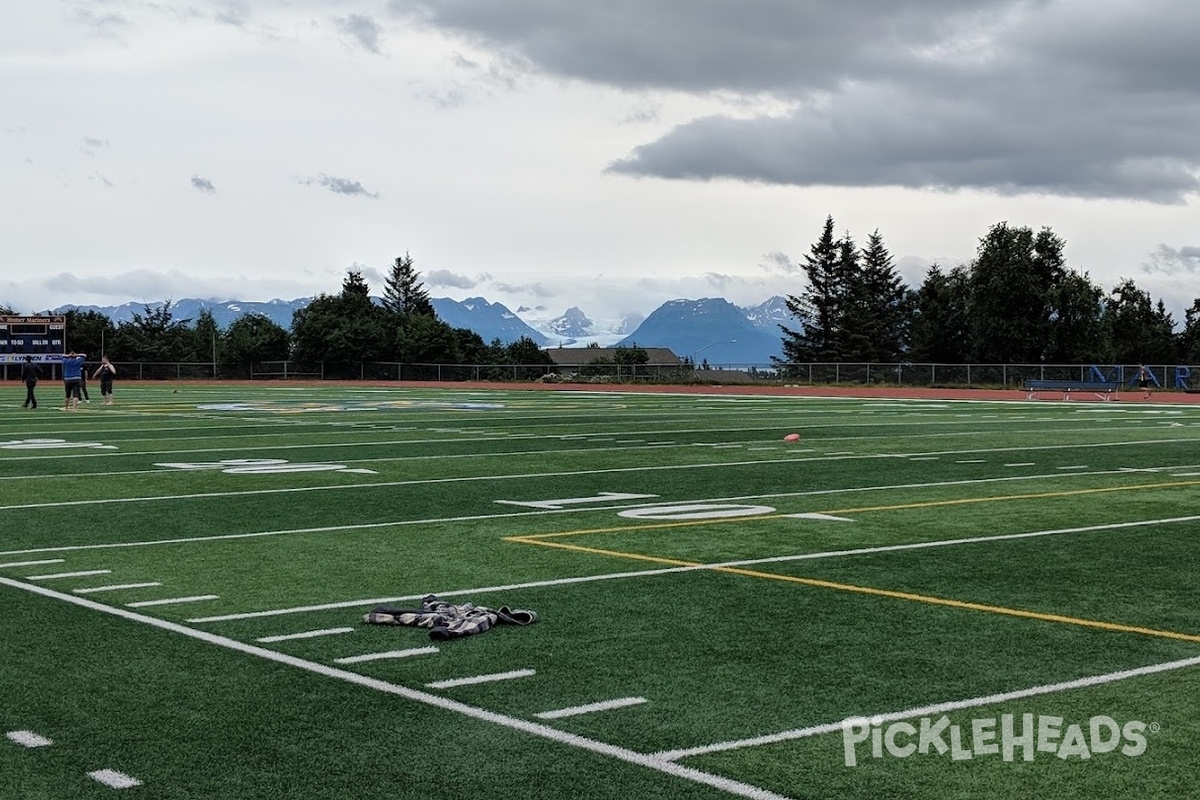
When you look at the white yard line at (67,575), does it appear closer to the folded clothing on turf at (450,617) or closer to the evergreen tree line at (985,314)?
the folded clothing on turf at (450,617)

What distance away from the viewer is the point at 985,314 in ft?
273

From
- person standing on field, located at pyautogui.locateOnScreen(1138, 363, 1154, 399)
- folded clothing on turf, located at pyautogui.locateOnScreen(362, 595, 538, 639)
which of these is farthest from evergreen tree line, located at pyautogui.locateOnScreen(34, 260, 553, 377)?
folded clothing on turf, located at pyautogui.locateOnScreen(362, 595, 538, 639)

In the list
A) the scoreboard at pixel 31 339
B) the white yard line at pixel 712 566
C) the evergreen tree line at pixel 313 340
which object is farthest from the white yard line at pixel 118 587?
the evergreen tree line at pixel 313 340

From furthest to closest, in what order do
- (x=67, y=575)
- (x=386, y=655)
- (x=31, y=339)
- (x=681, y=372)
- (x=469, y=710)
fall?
1. (x=681, y=372)
2. (x=31, y=339)
3. (x=67, y=575)
4. (x=386, y=655)
5. (x=469, y=710)

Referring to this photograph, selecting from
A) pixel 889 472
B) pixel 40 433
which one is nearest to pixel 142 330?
pixel 40 433

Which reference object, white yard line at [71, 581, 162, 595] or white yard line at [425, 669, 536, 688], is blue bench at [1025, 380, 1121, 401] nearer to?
white yard line at [71, 581, 162, 595]

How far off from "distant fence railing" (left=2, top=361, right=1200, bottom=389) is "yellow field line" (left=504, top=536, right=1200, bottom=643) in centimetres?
4931

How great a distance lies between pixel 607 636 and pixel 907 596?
218cm

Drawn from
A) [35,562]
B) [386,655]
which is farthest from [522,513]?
[386,655]

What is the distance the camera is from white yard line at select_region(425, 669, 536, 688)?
21.1ft

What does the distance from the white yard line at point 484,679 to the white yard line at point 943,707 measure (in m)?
1.36

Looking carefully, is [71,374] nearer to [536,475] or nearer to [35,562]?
[536,475]

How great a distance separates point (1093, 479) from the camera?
16.2 m

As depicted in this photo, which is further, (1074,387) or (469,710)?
(1074,387)
